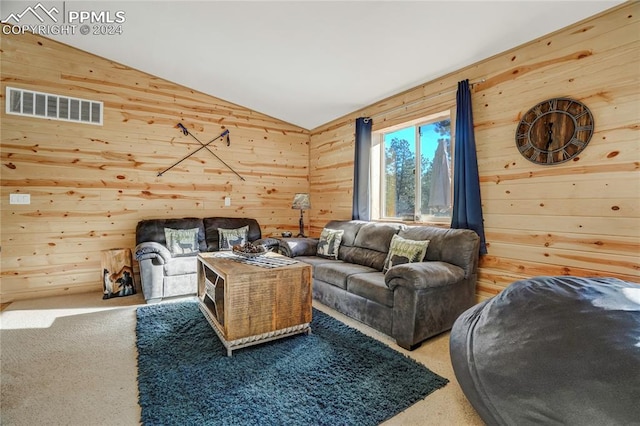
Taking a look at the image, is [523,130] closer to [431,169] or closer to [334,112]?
[431,169]

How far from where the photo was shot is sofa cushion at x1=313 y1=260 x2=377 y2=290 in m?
3.00

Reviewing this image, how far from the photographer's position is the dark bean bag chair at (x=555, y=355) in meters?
1.09

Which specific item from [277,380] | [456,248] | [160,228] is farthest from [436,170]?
[160,228]

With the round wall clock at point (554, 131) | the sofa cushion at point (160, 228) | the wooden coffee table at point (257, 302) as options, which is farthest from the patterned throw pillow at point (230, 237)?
the round wall clock at point (554, 131)

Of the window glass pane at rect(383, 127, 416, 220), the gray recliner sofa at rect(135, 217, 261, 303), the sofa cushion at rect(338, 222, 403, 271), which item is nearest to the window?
the window glass pane at rect(383, 127, 416, 220)

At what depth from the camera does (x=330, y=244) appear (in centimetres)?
391

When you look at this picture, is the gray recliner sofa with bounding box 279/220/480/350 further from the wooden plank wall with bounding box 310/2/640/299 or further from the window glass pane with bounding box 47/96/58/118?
the window glass pane with bounding box 47/96/58/118

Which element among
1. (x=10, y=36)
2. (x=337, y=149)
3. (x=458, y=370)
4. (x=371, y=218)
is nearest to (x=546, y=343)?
(x=458, y=370)

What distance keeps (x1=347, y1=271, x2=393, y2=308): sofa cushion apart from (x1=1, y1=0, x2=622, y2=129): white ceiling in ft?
7.24

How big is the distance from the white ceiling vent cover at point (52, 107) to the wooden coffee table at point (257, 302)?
9.52 ft

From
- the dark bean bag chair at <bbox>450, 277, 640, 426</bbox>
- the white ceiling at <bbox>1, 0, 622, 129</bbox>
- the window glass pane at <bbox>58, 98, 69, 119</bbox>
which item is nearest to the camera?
the dark bean bag chair at <bbox>450, 277, 640, 426</bbox>

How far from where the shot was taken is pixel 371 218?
4.34 m

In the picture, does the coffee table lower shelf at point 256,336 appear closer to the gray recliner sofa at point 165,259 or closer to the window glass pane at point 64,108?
the gray recliner sofa at point 165,259

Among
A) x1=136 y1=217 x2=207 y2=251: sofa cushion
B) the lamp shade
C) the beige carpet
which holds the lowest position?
the beige carpet
